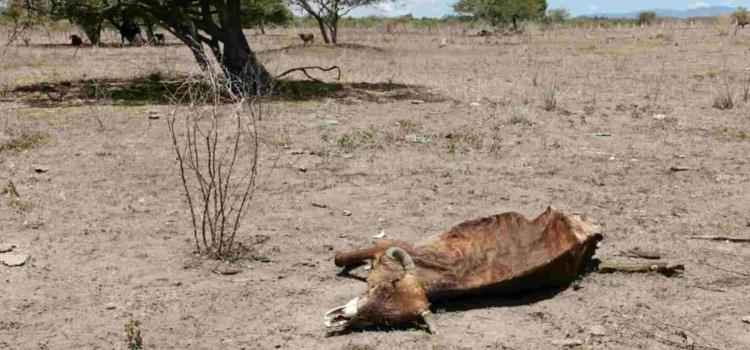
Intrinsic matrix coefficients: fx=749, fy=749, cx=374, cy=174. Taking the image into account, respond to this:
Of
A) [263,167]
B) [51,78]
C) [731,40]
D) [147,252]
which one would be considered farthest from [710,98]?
[731,40]

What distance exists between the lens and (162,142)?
726 centimetres

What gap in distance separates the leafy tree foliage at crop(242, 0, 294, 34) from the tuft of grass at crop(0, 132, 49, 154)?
9.87 m

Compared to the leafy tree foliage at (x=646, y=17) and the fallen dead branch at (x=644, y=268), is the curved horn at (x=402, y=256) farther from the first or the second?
the leafy tree foliage at (x=646, y=17)

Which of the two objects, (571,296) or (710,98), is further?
(710,98)

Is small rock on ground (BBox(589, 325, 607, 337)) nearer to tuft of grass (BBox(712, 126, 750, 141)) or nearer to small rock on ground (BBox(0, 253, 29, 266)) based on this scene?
small rock on ground (BBox(0, 253, 29, 266))

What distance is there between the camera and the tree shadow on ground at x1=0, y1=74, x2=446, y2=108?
9.87m

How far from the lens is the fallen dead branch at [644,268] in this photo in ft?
13.0

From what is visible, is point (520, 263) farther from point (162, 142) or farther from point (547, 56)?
point (547, 56)

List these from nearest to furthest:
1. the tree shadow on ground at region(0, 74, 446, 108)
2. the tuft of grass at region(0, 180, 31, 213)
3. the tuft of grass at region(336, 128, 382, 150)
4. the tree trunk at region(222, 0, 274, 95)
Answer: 1. the tuft of grass at region(0, 180, 31, 213)
2. the tuft of grass at region(336, 128, 382, 150)
3. the tree shadow on ground at region(0, 74, 446, 108)
4. the tree trunk at region(222, 0, 274, 95)

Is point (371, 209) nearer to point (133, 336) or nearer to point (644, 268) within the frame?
point (644, 268)

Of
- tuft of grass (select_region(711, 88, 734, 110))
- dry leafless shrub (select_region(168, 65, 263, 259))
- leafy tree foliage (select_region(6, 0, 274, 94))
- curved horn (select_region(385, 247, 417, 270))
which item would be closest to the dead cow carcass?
curved horn (select_region(385, 247, 417, 270))

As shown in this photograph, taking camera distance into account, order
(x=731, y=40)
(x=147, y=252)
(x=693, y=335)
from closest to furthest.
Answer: (x=693, y=335) < (x=147, y=252) < (x=731, y=40)

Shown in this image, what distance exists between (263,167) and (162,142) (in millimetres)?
1415

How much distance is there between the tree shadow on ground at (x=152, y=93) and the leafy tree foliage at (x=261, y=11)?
5663 mm
